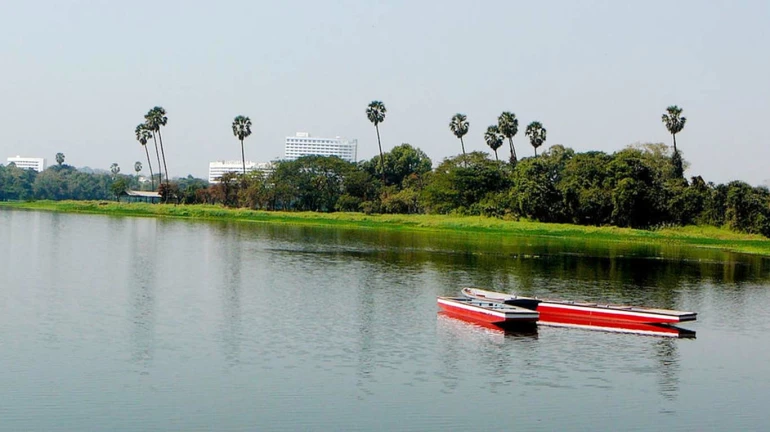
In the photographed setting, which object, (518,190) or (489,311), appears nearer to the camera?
(489,311)

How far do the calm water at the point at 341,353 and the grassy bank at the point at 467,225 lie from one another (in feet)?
122

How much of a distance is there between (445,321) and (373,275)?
1514cm

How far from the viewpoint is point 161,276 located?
4506cm

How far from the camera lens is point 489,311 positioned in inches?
1283

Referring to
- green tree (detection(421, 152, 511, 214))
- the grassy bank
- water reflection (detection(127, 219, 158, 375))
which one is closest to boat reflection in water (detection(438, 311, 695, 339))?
water reflection (detection(127, 219, 158, 375))

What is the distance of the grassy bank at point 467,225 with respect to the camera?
290ft

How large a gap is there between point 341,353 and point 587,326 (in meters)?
11.0

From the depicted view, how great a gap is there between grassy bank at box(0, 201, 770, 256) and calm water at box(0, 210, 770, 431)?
37038 mm

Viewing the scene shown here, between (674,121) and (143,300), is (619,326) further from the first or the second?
(674,121)

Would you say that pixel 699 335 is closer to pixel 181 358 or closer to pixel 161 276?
pixel 181 358

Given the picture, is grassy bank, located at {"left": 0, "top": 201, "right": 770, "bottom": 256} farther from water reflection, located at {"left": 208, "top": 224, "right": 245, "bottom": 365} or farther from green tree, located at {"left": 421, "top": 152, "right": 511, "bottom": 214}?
water reflection, located at {"left": 208, "top": 224, "right": 245, "bottom": 365}

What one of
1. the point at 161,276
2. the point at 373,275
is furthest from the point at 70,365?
the point at 373,275

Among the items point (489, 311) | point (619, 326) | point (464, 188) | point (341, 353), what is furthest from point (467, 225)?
point (341, 353)

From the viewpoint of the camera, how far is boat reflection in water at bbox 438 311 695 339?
32375mm
